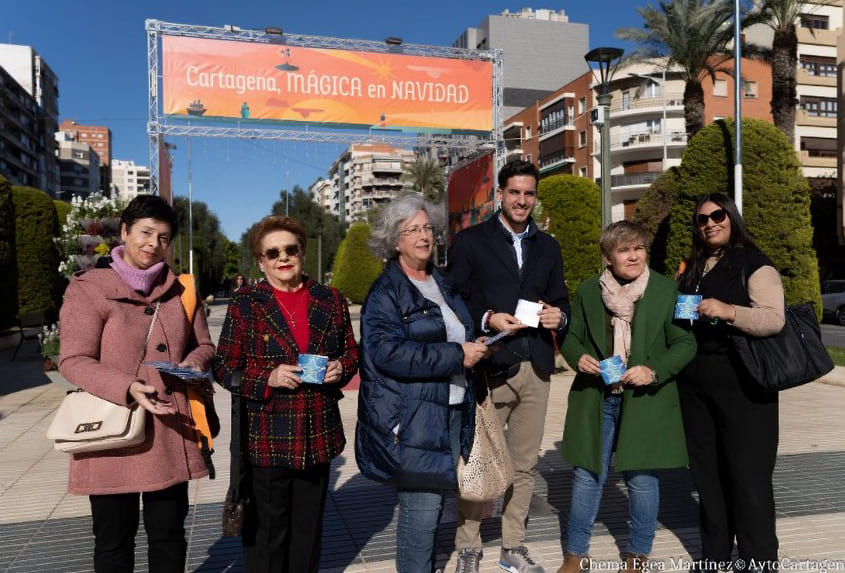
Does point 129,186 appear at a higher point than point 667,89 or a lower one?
higher

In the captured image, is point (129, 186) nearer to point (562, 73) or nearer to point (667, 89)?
point (562, 73)

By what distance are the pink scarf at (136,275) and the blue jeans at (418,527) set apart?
135cm

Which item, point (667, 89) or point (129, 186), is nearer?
point (667, 89)

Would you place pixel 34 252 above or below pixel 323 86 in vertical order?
below

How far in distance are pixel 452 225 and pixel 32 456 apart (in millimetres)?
17870

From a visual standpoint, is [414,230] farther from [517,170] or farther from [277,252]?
[517,170]

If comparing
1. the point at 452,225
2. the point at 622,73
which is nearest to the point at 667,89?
the point at 622,73

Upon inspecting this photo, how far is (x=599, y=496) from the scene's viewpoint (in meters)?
3.35

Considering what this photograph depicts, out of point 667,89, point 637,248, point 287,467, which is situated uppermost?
point 667,89

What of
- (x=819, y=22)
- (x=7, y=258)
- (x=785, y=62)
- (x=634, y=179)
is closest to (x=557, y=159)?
(x=634, y=179)

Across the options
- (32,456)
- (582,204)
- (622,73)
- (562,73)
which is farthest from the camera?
(562,73)

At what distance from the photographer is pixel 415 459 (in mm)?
2662

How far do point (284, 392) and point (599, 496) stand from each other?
171cm

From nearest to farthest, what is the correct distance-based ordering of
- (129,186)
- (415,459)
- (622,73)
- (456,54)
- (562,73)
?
1. (415,459)
2. (456,54)
3. (622,73)
4. (562,73)
5. (129,186)
